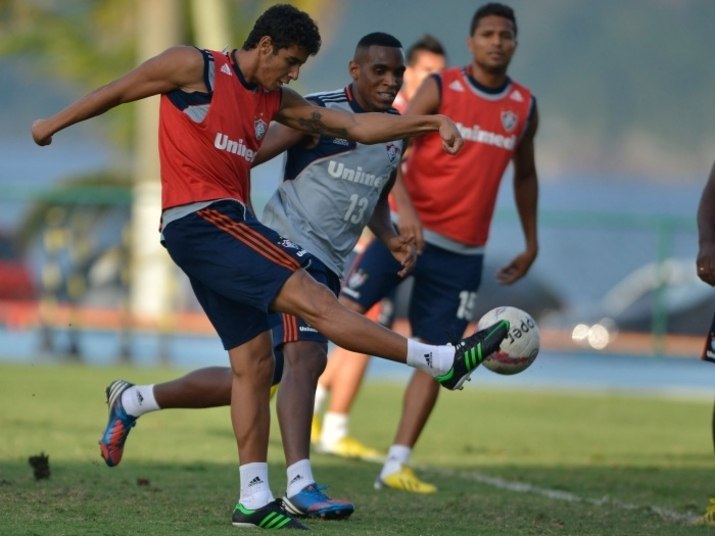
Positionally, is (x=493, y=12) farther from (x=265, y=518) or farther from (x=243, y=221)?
(x=265, y=518)

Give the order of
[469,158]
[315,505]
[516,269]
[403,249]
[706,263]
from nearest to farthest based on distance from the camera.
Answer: [315,505] < [706,263] < [403,249] < [469,158] < [516,269]

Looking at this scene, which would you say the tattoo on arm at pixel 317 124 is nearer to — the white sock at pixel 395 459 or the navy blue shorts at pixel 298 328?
the navy blue shorts at pixel 298 328

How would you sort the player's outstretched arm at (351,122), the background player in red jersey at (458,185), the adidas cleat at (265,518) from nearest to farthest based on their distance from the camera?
the adidas cleat at (265,518)
the player's outstretched arm at (351,122)
the background player in red jersey at (458,185)

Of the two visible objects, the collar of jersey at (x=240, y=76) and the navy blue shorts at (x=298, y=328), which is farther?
the navy blue shorts at (x=298, y=328)

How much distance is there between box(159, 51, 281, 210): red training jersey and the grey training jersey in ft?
3.10

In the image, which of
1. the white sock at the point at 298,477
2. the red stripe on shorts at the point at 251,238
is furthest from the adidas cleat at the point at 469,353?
the white sock at the point at 298,477

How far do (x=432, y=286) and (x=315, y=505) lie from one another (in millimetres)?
2454

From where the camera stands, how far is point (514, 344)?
679cm

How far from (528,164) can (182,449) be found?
9.67 feet

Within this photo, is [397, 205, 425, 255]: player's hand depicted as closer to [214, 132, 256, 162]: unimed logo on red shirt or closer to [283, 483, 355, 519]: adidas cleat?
[214, 132, 256, 162]: unimed logo on red shirt

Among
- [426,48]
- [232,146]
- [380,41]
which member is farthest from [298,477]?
[426,48]

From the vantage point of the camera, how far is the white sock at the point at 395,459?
876 cm

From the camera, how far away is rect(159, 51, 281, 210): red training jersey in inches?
262

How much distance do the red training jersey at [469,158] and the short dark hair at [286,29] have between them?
2415 mm
